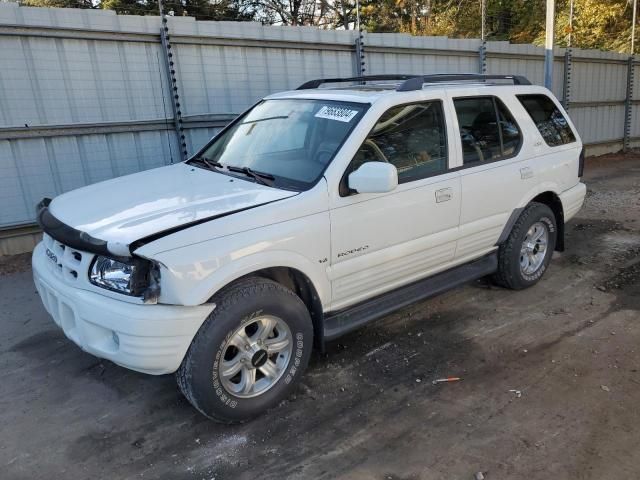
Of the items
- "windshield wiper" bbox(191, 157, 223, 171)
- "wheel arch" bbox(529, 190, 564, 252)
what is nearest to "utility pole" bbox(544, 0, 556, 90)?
"wheel arch" bbox(529, 190, 564, 252)

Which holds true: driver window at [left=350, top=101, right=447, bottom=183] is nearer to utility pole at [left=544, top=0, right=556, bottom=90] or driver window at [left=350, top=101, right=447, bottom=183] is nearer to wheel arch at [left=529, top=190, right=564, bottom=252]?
wheel arch at [left=529, top=190, right=564, bottom=252]

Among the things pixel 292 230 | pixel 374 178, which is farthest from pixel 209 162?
pixel 374 178

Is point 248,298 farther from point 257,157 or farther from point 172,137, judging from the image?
point 172,137

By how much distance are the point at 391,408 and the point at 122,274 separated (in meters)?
1.75

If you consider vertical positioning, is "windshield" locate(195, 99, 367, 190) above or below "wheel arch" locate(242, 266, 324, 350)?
above

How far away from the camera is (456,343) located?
13.3 ft

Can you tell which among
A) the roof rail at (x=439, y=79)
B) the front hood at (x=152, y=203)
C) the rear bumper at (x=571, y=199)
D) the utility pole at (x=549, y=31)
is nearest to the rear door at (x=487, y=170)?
the roof rail at (x=439, y=79)

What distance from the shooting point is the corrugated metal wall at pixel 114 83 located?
586cm

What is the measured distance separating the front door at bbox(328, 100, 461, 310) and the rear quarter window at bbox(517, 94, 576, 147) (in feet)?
4.28

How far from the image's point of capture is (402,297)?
3877 mm

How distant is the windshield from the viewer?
350 centimetres

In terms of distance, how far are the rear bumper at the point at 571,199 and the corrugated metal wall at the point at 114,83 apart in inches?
172

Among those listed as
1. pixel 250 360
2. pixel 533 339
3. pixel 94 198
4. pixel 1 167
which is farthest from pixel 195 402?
pixel 1 167

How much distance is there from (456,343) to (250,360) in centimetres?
173
